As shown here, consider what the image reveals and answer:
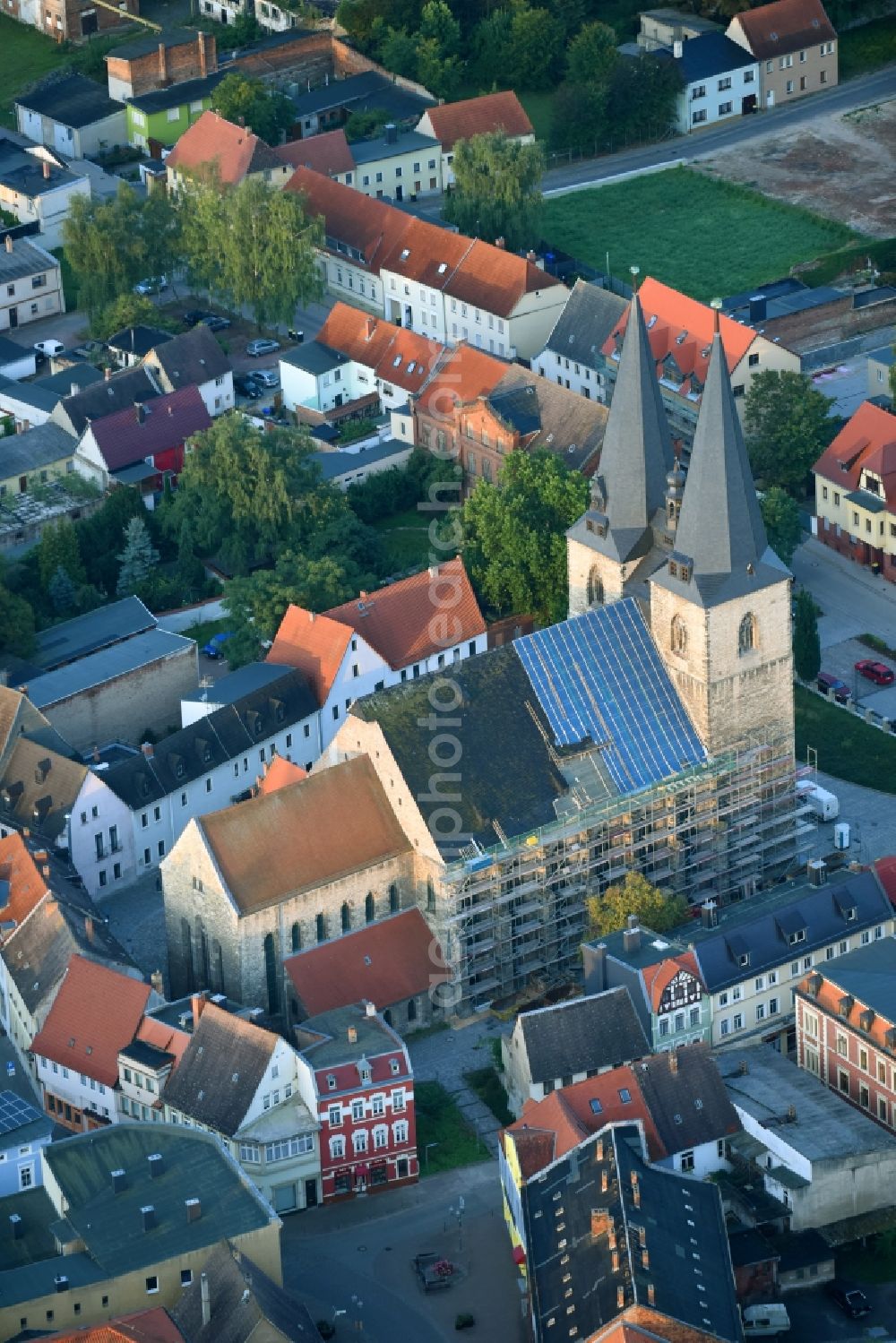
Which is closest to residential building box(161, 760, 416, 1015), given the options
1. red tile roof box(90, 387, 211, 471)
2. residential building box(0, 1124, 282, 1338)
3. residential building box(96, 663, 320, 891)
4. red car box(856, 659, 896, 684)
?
residential building box(96, 663, 320, 891)

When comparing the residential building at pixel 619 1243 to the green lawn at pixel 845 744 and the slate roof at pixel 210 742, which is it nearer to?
the slate roof at pixel 210 742

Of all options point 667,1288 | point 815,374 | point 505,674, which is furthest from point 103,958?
point 815,374

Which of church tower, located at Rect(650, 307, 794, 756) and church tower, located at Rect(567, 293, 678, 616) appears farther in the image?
church tower, located at Rect(567, 293, 678, 616)

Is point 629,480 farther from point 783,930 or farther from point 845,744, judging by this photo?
point 845,744

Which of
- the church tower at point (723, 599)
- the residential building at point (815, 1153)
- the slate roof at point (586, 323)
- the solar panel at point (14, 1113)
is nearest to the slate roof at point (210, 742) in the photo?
the church tower at point (723, 599)

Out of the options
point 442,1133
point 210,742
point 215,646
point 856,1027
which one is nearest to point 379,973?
point 442,1133

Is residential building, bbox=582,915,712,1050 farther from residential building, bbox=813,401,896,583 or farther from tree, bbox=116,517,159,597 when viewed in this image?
tree, bbox=116,517,159,597
